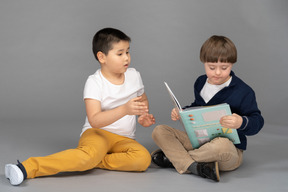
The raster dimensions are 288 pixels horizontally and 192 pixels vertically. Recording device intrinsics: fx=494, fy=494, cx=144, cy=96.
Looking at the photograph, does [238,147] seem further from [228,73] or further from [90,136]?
[90,136]

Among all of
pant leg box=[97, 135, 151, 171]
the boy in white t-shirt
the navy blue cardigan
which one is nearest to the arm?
the boy in white t-shirt

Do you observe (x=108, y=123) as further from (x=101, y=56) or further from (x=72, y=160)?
(x=101, y=56)

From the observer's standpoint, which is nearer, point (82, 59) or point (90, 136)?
point (90, 136)

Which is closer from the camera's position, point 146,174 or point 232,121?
point 232,121

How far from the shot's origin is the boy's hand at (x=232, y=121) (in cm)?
295

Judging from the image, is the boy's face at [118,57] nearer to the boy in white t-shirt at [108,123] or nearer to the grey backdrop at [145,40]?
the boy in white t-shirt at [108,123]

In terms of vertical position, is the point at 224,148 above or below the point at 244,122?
below

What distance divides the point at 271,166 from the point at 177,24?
2360 millimetres

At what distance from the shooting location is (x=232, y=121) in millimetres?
2949

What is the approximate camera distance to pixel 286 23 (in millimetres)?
5266

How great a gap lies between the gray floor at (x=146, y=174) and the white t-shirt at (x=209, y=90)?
529mm

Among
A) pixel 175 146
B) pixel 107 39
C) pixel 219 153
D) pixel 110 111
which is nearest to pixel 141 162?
pixel 175 146

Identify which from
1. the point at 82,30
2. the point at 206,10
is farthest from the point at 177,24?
the point at 82,30

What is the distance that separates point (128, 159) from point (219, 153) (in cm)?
58
